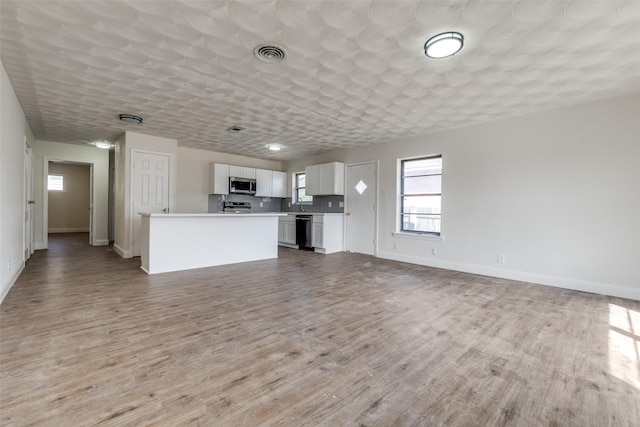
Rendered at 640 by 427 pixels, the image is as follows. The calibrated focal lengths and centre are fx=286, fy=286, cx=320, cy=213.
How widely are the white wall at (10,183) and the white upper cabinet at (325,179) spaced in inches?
211

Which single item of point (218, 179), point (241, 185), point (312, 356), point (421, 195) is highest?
point (218, 179)

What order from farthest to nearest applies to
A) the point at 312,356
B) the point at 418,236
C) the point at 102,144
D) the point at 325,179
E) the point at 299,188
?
the point at 299,188
the point at 325,179
the point at 102,144
the point at 418,236
the point at 312,356

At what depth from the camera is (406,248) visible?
584 centimetres

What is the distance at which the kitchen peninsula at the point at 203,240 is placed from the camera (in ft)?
14.7

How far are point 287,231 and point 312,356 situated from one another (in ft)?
19.0

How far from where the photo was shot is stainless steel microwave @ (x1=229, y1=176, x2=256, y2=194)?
747 cm

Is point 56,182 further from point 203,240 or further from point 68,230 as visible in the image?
point 203,240

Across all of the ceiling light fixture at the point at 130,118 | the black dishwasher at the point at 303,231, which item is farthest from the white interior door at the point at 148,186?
the black dishwasher at the point at 303,231

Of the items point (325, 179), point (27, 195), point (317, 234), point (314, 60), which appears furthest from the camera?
point (325, 179)

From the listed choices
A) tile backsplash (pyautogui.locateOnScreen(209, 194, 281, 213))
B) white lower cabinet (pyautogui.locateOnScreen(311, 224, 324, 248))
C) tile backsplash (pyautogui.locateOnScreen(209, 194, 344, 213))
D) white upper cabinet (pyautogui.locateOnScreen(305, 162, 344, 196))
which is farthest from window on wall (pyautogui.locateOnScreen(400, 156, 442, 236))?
tile backsplash (pyautogui.locateOnScreen(209, 194, 281, 213))

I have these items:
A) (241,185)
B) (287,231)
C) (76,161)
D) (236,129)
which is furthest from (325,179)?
(76,161)

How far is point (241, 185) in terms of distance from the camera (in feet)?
25.0

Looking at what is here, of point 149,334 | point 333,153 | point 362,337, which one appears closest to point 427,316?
point 362,337

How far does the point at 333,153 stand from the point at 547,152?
439cm
